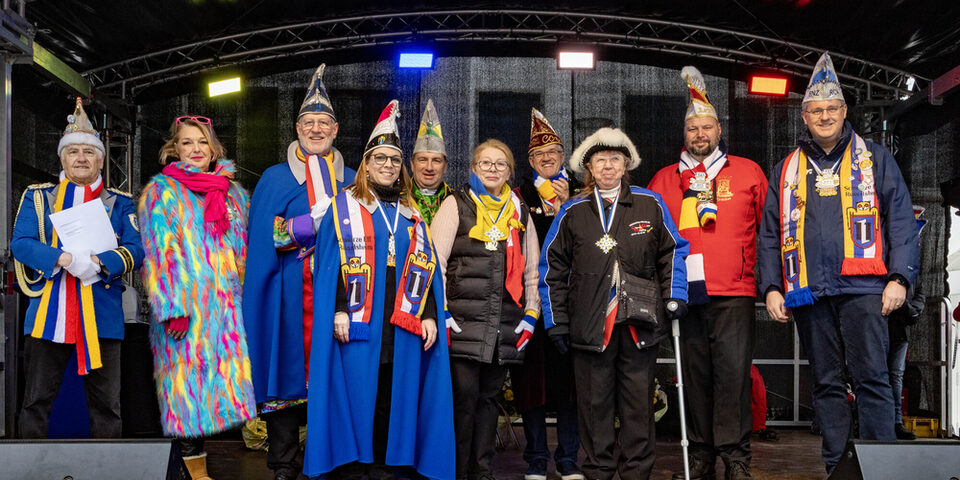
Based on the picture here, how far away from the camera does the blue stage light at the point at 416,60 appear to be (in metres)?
7.39

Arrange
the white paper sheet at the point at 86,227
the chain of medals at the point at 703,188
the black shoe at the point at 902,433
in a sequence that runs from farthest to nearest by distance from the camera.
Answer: the black shoe at the point at 902,433, the chain of medals at the point at 703,188, the white paper sheet at the point at 86,227

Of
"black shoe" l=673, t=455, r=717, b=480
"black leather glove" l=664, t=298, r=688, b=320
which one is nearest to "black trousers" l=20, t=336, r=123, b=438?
"black leather glove" l=664, t=298, r=688, b=320

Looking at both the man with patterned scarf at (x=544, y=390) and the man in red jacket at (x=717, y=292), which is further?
the man with patterned scarf at (x=544, y=390)

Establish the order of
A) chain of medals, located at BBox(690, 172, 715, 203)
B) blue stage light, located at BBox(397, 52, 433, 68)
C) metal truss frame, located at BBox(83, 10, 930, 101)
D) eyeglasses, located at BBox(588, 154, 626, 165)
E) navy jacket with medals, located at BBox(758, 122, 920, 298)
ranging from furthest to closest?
blue stage light, located at BBox(397, 52, 433, 68)
metal truss frame, located at BBox(83, 10, 930, 101)
chain of medals, located at BBox(690, 172, 715, 203)
eyeglasses, located at BBox(588, 154, 626, 165)
navy jacket with medals, located at BBox(758, 122, 920, 298)

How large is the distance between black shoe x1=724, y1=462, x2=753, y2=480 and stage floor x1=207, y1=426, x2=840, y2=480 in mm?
445

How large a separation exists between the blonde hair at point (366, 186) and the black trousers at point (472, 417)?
731mm

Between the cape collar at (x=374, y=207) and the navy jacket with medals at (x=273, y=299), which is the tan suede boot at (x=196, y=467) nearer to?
the navy jacket with medals at (x=273, y=299)

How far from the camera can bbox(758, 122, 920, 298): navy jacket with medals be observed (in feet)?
11.5

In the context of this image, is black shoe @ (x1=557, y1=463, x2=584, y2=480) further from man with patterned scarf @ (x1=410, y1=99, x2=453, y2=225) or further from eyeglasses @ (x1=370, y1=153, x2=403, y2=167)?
eyeglasses @ (x1=370, y1=153, x2=403, y2=167)

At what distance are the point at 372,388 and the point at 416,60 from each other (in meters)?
4.46

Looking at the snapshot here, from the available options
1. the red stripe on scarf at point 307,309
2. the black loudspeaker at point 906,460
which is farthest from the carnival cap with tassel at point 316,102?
the black loudspeaker at point 906,460

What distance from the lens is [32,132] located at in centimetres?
623

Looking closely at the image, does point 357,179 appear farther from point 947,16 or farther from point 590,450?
point 947,16

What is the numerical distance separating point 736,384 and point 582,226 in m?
0.96
